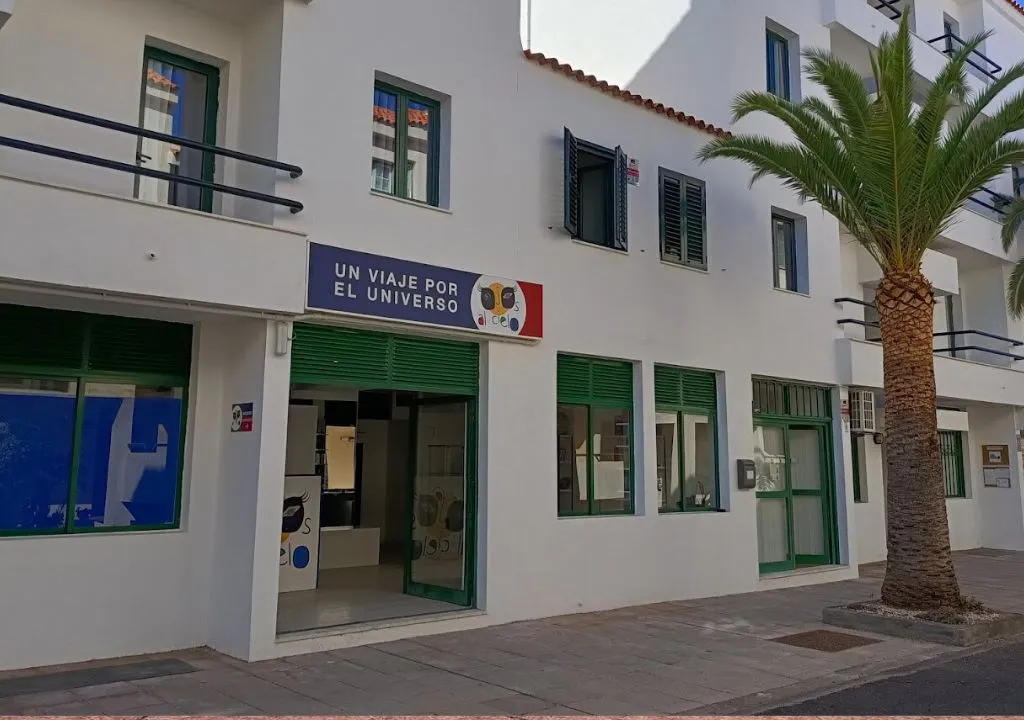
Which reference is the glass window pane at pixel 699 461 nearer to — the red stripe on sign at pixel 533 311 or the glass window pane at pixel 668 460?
the glass window pane at pixel 668 460

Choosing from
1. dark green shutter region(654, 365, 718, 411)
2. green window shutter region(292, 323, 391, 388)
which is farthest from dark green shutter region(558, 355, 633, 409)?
green window shutter region(292, 323, 391, 388)

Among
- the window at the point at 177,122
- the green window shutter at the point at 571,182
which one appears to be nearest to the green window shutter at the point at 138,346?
the window at the point at 177,122

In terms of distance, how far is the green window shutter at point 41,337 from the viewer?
7703mm

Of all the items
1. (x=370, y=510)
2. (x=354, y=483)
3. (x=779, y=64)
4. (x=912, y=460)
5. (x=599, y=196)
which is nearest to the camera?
(x=912, y=460)

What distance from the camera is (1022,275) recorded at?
64.3 ft

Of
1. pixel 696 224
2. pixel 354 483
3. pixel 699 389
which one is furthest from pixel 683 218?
pixel 354 483

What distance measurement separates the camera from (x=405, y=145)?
32.1 ft

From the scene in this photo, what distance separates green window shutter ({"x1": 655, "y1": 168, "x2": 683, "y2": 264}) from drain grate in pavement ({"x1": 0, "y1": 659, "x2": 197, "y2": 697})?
810 centimetres

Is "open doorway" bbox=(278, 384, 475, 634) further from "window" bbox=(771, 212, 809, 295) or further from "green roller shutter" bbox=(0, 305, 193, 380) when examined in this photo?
"window" bbox=(771, 212, 809, 295)

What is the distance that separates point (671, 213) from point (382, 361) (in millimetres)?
5302

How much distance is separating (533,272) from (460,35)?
9.46ft

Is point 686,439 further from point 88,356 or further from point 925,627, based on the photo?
point 88,356

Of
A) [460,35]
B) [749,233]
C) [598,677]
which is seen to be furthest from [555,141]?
[598,677]

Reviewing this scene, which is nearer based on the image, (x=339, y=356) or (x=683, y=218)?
(x=339, y=356)
